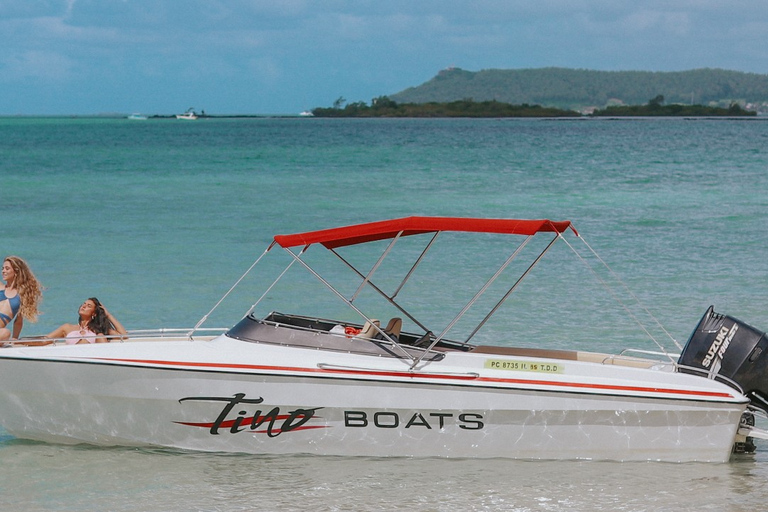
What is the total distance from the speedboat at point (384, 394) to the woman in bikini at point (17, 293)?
60 centimetres

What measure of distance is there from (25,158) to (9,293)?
43447 mm

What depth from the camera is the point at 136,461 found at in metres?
7.59

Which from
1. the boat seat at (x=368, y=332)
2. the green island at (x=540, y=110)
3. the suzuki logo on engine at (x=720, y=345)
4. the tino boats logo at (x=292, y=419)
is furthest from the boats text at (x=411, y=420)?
the green island at (x=540, y=110)

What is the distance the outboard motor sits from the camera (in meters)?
7.20

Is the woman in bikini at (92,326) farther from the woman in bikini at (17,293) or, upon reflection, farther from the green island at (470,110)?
the green island at (470,110)

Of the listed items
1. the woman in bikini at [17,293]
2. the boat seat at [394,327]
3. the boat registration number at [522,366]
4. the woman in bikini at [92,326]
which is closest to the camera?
the boat registration number at [522,366]

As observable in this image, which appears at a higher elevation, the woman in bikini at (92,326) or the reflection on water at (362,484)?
the woman in bikini at (92,326)

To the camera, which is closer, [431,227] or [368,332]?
[431,227]

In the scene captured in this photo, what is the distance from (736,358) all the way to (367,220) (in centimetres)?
1657

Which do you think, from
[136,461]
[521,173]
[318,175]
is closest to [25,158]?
[318,175]

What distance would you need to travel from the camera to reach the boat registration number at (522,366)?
7246mm

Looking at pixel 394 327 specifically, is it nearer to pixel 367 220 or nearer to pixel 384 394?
pixel 384 394

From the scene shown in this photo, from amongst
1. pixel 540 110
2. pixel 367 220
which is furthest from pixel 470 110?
pixel 367 220

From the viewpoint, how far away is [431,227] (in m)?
7.29
